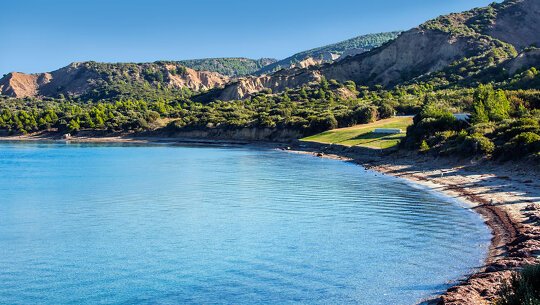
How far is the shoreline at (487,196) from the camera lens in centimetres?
1480

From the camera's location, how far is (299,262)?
1820cm

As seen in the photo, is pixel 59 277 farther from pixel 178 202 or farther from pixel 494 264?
pixel 178 202

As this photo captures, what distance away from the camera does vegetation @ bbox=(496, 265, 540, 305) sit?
31.8 ft

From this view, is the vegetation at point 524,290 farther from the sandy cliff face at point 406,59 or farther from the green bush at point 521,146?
the sandy cliff face at point 406,59

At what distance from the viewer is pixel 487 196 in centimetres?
2973

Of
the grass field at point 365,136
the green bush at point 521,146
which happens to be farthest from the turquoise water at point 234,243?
the grass field at point 365,136

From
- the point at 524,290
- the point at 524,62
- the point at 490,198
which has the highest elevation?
the point at 524,62

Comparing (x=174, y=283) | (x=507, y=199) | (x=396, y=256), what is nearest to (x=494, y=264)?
(x=396, y=256)

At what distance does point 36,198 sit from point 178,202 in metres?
9.95

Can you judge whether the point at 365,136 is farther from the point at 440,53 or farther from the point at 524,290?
the point at 440,53

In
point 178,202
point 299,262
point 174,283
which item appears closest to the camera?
point 174,283

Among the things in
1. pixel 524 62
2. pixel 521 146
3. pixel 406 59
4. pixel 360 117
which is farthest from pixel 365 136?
pixel 406 59

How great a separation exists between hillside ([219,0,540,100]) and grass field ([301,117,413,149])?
45599 mm

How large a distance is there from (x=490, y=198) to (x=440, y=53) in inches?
4688
